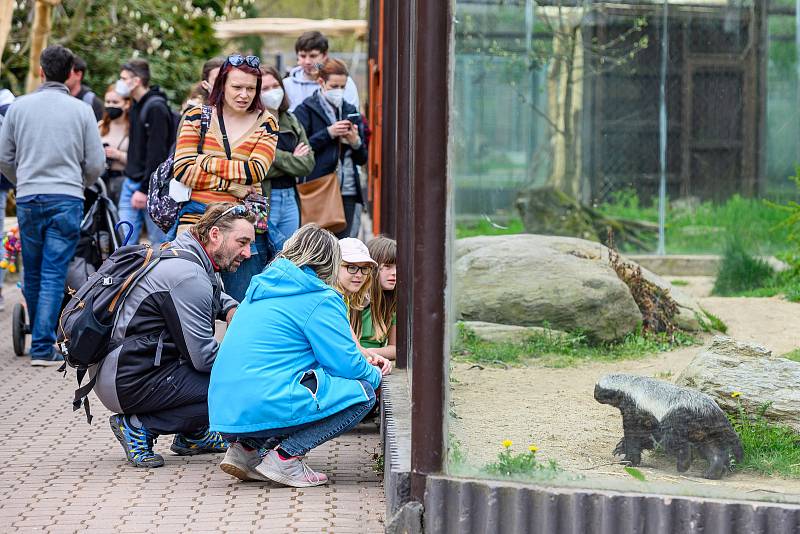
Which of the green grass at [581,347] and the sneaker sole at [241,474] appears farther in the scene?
the green grass at [581,347]

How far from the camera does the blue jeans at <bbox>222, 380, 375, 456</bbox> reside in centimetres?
485

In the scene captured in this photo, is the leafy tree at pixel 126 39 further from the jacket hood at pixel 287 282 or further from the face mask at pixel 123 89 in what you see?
the jacket hood at pixel 287 282

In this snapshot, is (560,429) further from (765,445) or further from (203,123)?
(203,123)


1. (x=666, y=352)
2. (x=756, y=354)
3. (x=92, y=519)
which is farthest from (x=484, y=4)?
(x=92, y=519)

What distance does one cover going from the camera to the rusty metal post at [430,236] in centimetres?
399

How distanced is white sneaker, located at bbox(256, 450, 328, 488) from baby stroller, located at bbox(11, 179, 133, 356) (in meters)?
3.26

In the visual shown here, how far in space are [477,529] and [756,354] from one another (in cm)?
198

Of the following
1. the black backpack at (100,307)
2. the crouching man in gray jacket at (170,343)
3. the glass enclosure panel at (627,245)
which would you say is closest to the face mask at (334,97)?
the glass enclosure panel at (627,245)

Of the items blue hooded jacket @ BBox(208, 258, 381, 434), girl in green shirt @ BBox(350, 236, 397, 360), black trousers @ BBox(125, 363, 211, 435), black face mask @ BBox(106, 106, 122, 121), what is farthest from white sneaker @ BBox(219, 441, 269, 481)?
black face mask @ BBox(106, 106, 122, 121)

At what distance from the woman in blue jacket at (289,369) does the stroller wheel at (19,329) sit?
11.0 ft

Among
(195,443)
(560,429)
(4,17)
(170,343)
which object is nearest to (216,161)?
(170,343)

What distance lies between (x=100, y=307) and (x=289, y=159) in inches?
78.1

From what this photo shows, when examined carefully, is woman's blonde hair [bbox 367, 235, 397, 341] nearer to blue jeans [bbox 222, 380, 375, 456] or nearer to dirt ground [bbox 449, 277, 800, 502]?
dirt ground [bbox 449, 277, 800, 502]

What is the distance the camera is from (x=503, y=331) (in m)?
6.65
